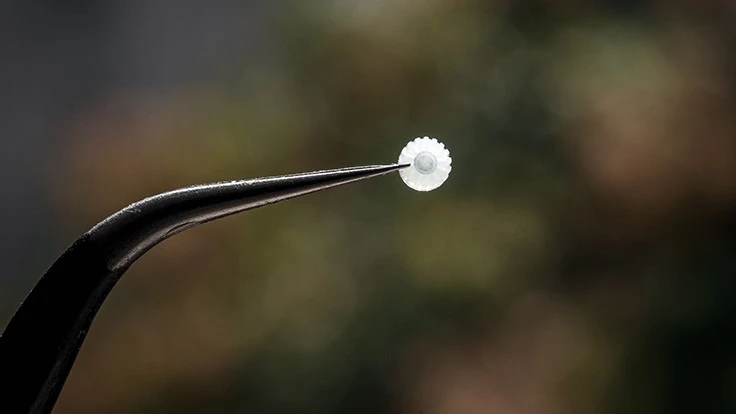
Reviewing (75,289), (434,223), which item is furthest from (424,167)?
(434,223)

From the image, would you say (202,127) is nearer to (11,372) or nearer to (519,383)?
(519,383)

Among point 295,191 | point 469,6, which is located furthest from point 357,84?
point 295,191

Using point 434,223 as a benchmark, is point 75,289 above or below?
below

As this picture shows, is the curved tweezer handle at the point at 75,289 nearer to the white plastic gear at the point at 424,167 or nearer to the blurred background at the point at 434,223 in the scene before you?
the white plastic gear at the point at 424,167

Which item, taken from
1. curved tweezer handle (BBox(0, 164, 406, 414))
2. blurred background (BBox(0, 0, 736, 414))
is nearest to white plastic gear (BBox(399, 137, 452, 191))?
curved tweezer handle (BBox(0, 164, 406, 414))

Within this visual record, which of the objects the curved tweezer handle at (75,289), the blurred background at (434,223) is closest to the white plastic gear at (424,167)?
the curved tweezer handle at (75,289)

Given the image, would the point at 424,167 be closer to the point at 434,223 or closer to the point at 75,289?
the point at 75,289
